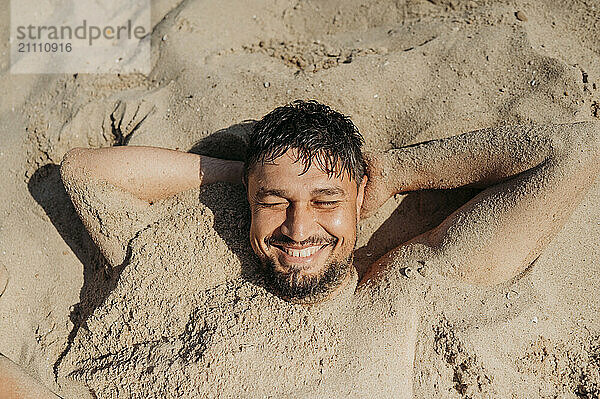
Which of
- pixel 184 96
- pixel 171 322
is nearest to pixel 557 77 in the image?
pixel 184 96

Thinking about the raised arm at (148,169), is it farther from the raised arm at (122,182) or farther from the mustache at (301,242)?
the mustache at (301,242)

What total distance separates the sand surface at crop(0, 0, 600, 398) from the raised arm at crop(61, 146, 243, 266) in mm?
100

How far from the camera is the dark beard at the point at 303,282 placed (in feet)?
9.04

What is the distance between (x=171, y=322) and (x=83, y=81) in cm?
200

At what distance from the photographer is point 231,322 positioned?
2742 millimetres

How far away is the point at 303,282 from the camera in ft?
9.04

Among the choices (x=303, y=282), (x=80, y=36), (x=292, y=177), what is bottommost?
(x=303, y=282)

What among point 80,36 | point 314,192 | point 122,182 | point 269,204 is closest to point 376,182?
point 314,192

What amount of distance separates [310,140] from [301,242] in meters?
0.51

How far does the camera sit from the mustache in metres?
2.69

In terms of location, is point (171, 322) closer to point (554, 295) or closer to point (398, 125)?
point (398, 125)

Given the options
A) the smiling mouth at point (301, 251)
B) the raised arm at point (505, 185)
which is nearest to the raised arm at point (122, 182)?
the smiling mouth at point (301, 251)

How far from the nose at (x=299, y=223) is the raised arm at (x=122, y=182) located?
2.01ft

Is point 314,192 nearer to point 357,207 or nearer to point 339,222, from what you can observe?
point 339,222
